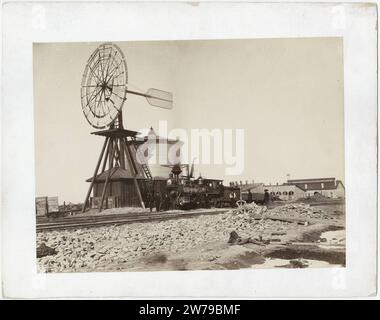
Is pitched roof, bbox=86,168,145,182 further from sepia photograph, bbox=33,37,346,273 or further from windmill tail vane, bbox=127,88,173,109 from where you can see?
windmill tail vane, bbox=127,88,173,109

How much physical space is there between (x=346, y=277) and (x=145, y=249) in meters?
2.19

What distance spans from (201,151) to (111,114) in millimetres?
1095

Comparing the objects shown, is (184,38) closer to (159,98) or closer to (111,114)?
(159,98)

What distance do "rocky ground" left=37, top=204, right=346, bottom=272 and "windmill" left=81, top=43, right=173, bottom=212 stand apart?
0.36m

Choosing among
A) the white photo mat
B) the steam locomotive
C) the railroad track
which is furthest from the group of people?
the white photo mat

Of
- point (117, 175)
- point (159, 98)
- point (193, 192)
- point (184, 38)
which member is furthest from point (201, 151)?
point (184, 38)

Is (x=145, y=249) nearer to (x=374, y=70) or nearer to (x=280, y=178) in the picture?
(x=280, y=178)

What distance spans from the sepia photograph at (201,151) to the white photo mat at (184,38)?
9 centimetres

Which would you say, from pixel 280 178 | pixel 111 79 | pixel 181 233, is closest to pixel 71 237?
pixel 181 233

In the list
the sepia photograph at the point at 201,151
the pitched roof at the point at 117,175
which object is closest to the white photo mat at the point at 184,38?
the sepia photograph at the point at 201,151

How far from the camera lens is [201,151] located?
4.50 meters

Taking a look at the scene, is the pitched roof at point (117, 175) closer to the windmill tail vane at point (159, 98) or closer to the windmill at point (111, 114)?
the windmill at point (111, 114)

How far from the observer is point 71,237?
456 centimetres

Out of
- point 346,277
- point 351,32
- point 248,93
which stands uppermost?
point 351,32
